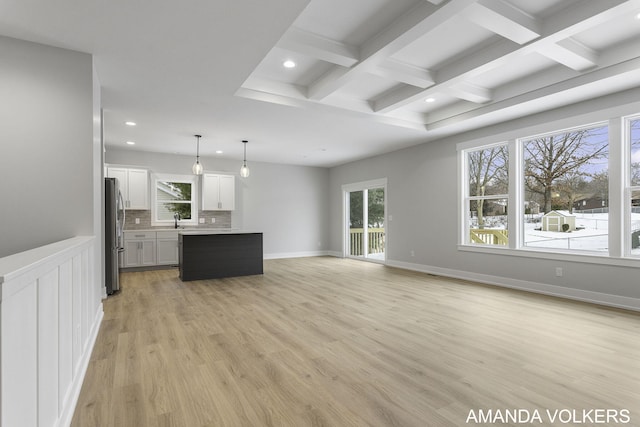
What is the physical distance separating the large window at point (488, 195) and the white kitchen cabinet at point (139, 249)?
633 cm

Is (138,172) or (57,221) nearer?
(57,221)

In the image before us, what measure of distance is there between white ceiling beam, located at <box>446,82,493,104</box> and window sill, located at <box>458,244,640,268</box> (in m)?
2.30

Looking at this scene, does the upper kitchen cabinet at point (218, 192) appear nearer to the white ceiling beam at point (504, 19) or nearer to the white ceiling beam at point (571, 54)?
the white ceiling beam at point (504, 19)

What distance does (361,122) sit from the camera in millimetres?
5176

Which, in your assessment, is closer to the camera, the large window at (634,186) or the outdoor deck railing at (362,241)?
the large window at (634,186)

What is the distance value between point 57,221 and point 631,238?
6153 millimetres

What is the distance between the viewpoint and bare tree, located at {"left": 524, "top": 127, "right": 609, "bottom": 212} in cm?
431

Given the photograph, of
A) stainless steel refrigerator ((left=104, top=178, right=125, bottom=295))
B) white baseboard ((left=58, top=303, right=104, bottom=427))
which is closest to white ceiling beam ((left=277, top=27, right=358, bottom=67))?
white baseboard ((left=58, top=303, right=104, bottom=427))

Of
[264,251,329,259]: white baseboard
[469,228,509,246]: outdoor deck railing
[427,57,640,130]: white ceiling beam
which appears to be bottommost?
[264,251,329,259]: white baseboard

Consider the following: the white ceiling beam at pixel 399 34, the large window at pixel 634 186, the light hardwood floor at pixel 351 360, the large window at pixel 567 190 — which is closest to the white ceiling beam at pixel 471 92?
the large window at pixel 567 190

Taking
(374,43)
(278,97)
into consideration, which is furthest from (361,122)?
(374,43)

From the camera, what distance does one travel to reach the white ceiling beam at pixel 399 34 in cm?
247

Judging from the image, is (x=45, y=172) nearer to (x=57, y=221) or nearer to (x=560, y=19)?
(x=57, y=221)

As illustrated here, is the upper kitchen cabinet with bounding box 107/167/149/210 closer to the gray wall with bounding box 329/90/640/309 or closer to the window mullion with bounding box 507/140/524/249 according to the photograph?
the gray wall with bounding box 329/90/640/309
